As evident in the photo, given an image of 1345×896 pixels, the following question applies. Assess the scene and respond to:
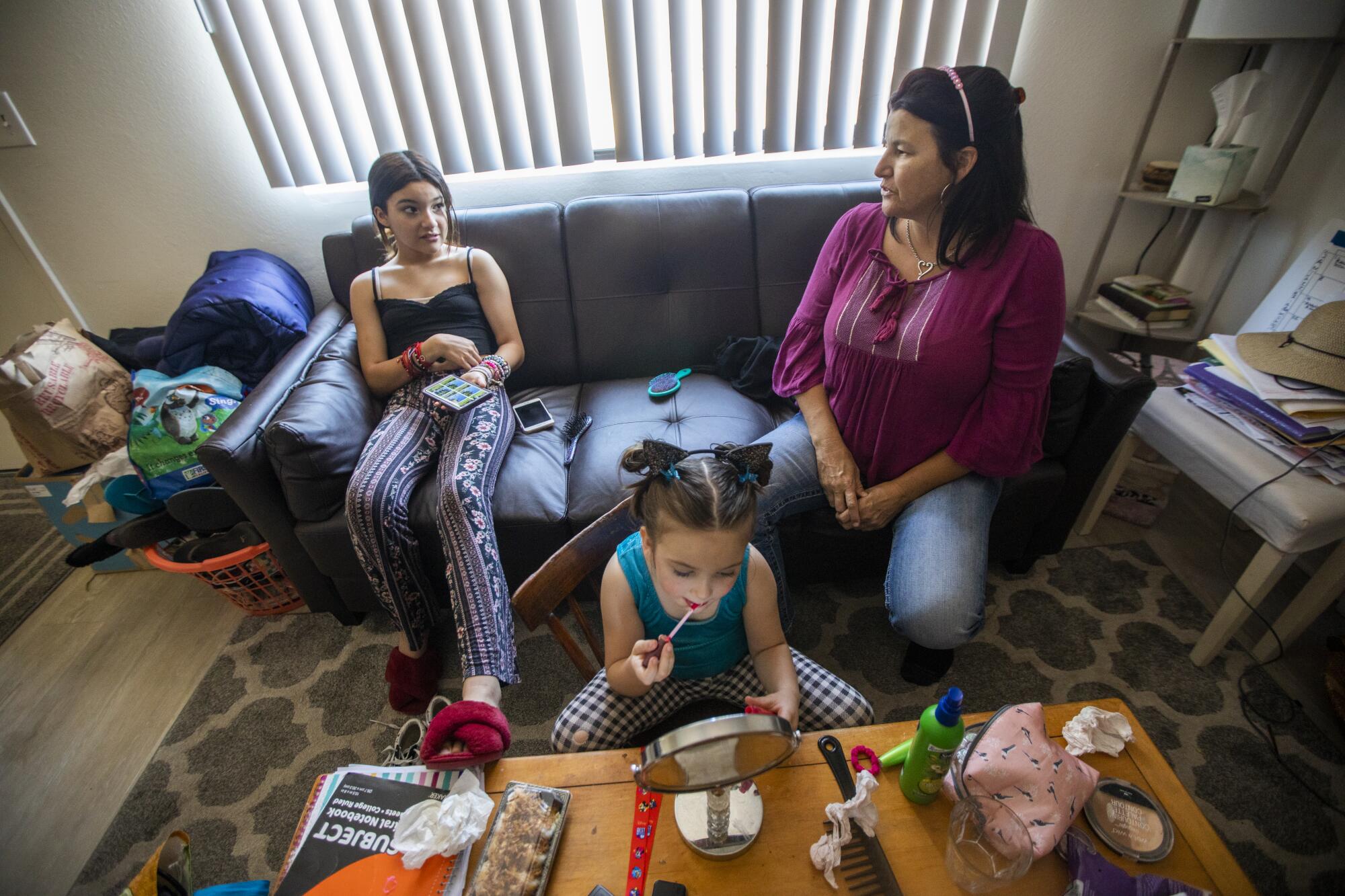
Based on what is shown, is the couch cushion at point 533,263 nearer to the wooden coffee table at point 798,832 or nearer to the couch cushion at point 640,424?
the couch cushion at point 640,424

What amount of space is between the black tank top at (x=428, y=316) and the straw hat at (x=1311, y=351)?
1976mm

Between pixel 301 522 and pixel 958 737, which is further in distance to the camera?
pixel 301 522

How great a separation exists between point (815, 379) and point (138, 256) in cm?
228

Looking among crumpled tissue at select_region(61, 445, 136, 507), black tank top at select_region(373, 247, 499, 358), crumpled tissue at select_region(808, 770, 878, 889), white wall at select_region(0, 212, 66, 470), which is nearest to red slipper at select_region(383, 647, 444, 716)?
black tank top at select_region(373, 247, 499, 358)

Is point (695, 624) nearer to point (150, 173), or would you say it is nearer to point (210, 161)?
point (210, 161)

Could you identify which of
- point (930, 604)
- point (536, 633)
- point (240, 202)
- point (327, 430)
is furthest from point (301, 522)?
point (930, 604)

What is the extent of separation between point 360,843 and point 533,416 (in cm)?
116

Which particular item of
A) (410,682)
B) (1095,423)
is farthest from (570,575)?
(1095,423)

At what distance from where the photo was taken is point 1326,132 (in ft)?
5.35

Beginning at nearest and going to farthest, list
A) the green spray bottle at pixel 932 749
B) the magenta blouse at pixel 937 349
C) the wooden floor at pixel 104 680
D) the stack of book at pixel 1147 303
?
1. the green spray bottle at pixel 932 749
2. the magenta blouse at pixel 937 349
3. the wooden floor at pixel 104 680
4. the stack of book at pixel 1147 303

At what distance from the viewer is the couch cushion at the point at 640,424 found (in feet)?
4.74

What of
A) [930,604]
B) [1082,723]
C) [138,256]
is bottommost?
[930,604]

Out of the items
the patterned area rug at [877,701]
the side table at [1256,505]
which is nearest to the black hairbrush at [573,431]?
the patterned area rug at [877,701]

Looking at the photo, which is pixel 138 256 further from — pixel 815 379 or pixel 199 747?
pixel 815 379
